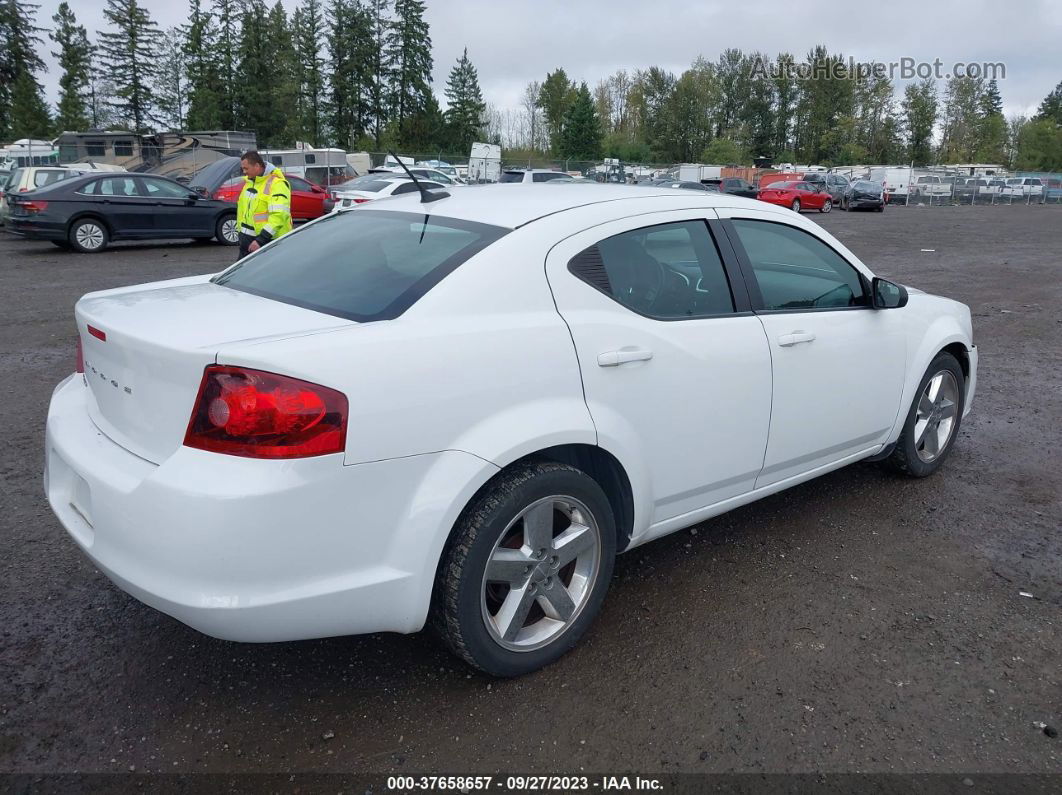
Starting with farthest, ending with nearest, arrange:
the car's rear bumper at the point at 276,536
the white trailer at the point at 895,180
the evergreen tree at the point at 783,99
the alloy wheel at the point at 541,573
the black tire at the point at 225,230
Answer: the evergreen tree at the point at 783,99 → the white trailer at the point at 895,180 → the black tire at the point at 225,230 → the alloy wheel at the point at 541,573 → the car's rear bumper at the point at 276,536

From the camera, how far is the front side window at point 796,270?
364 centimetres

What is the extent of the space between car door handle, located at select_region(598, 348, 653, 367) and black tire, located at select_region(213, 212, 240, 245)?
52.2ft

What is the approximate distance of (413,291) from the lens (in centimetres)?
273

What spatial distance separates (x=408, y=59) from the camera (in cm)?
8012

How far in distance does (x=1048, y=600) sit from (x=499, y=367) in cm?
247

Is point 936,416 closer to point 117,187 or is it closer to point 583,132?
point 117,187

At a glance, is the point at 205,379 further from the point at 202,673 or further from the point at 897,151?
the point at 897,151

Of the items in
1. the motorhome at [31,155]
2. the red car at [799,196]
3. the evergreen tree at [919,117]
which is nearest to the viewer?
the motorhome at [31,155]

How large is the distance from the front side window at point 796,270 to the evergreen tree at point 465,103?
81.1 m

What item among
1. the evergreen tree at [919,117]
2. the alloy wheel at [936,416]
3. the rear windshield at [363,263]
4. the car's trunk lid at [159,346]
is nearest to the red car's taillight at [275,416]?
the car's trunk lid at [159,346]

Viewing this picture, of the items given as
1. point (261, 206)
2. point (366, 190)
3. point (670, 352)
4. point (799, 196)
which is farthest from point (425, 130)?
point (670, 352)

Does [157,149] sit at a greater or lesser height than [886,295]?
greater

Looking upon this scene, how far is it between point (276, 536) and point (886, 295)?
3.05 metres

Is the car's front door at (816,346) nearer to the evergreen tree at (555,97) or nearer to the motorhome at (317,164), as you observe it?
the motorhome at (317,164)
